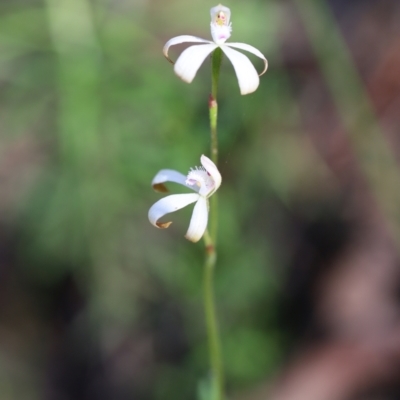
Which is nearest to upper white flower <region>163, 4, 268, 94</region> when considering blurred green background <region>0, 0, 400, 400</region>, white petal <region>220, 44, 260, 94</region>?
white petal <region>220, 44, 260, 94</region>

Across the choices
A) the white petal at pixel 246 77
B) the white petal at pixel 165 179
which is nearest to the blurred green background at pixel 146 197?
the white petal at pixel 165 179

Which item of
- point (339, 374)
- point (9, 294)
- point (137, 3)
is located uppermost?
point (137, 3)

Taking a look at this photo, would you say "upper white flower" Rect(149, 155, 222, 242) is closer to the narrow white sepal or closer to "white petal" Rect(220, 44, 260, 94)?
the narrow white sepal

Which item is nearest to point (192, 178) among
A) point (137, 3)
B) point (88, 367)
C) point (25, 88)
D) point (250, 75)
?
point (250, 75)

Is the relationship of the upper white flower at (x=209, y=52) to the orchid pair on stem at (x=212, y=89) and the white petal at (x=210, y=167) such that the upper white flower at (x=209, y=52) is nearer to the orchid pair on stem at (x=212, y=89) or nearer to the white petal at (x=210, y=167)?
the orchid pair on stem at (x=212, y=89)

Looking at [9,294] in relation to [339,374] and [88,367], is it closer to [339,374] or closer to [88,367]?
[88,367]

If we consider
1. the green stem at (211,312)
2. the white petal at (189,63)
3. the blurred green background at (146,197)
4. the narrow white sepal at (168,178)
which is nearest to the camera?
the white petal at (189,63)
